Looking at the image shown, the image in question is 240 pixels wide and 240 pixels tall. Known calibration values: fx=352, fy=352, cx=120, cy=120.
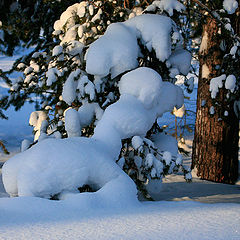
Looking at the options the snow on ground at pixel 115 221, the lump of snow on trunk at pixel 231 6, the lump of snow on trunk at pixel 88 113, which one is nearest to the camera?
the snow on ground at pixel 115 221

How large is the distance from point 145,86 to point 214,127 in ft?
8.76

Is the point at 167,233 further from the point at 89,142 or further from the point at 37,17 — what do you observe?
the point at 37,17

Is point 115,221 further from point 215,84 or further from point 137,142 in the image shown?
point 215,84

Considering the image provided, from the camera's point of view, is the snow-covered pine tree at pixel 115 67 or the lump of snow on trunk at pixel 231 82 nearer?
the snow-covered pine tree at pixel 115 67

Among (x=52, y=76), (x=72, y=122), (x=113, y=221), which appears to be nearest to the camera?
(x=113, y=221)

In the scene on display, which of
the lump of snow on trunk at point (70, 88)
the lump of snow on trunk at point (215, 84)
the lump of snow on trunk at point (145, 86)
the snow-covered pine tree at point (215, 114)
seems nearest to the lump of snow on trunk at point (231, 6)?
the snow-covered pine tree at point (215, 114)

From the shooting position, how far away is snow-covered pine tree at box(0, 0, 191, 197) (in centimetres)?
415

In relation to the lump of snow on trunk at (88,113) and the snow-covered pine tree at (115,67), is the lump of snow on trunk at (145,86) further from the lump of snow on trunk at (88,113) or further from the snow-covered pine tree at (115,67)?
the lump of snow on trunk at (88,113)

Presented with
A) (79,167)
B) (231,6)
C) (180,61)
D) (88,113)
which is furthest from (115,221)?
(231,6)

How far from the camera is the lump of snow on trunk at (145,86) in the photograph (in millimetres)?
3967

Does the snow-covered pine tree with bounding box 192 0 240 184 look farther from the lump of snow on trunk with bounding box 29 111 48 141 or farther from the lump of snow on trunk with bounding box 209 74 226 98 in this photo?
the lump of snow on trunk with bounding box 29 111 48 141

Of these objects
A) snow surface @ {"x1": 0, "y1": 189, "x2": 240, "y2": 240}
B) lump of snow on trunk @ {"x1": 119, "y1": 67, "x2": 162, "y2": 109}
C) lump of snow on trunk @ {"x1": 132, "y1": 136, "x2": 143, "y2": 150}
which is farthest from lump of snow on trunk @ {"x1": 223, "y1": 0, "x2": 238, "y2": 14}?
snow surface @ {"x1": 0, "y1": 189, "x2": 240, "y2": 240}

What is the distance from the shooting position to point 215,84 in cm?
596

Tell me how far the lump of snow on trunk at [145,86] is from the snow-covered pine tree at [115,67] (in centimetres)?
3
